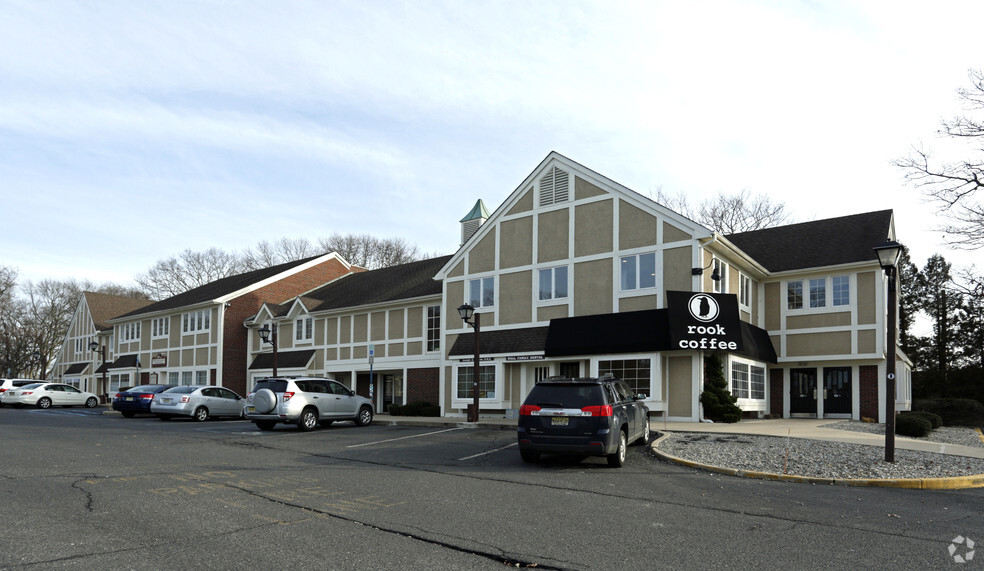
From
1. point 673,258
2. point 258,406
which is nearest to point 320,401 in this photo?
point 258,406

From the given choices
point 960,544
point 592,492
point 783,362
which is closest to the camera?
point 960,544

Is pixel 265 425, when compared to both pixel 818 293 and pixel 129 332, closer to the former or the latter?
pixel 818 293

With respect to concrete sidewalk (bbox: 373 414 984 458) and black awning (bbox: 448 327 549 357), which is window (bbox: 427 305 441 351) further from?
concrete sidewalk (bbox: 373 414 984 458)

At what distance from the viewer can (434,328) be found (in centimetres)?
3131

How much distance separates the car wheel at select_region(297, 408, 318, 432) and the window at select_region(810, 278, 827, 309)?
1815cm

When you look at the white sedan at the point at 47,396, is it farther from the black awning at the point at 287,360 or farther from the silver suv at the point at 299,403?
the silver suv at the point at 299,403

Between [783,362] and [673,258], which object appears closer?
[673,258]

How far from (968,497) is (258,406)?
1663cm

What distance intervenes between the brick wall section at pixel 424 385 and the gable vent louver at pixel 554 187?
28.6 feet

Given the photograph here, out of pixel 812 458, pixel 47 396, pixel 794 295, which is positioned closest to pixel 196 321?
pixel 47 396

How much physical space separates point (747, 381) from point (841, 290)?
5028mm

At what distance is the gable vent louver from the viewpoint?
26281 mm

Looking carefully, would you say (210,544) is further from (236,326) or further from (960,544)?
(236,326)

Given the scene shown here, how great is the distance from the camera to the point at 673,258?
2331cm
